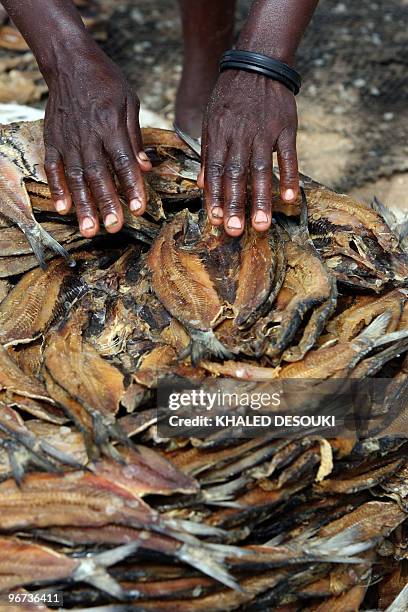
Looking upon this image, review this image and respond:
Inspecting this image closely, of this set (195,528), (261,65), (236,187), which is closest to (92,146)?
(236,187)

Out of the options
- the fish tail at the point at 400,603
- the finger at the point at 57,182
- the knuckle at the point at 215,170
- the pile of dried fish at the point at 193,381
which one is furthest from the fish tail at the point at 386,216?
the fish tail at the point at 400,603

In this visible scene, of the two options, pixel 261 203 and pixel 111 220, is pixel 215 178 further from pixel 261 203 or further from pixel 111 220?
pixel 111 220

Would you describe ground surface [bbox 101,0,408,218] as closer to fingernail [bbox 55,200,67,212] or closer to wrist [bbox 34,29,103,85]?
wrist [bbox 34,29,103,85]

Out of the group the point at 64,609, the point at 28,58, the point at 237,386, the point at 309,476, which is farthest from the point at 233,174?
the point at 28,58

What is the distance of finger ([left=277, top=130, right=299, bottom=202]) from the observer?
2.42 metres

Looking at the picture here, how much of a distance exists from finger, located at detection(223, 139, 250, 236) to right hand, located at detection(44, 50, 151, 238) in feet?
0.85

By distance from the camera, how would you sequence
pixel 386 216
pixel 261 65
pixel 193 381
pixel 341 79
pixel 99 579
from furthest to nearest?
A: pixel 341 79 → pixel 386 216 → pixel 261 65 → pixel 193 381 → pixel 99 579

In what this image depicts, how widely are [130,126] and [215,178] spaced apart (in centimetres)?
33

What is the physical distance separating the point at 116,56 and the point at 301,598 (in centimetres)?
403

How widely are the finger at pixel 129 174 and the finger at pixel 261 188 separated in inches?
13.1

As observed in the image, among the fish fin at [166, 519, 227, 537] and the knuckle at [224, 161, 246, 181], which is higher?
the knuckle at [224, 161, 246, 181]

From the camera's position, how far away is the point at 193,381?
215 cm

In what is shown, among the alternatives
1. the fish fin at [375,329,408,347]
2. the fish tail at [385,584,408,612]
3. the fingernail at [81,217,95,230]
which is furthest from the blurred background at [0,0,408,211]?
the fish tail at [385,584,408,612]

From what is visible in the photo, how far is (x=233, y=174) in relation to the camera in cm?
233
